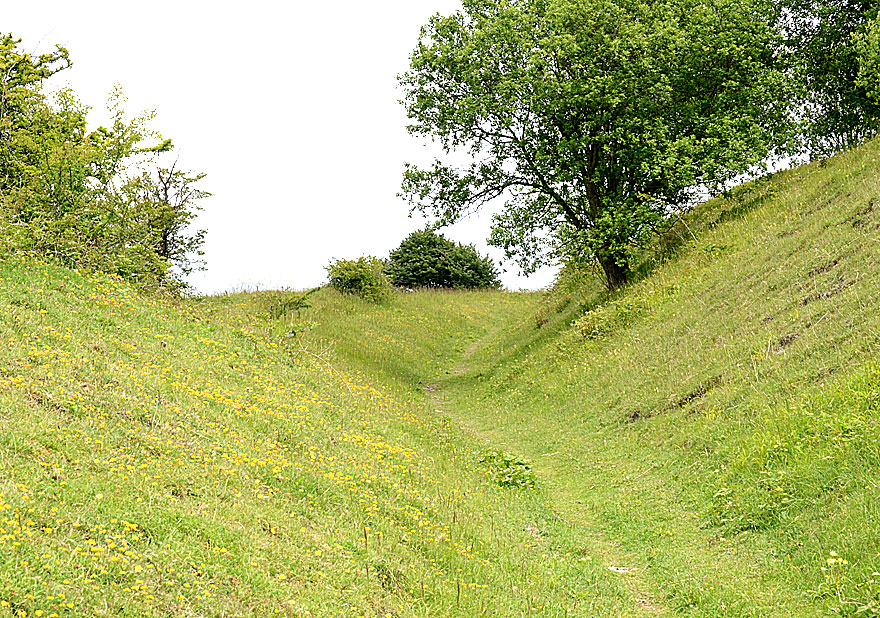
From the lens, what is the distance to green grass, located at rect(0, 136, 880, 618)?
5.92 m

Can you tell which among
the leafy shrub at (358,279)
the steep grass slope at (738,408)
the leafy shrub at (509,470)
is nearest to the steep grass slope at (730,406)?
the steep grass slope at (738,408)

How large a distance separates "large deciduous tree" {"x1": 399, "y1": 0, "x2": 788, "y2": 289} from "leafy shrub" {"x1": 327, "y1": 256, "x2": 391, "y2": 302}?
34.2 feet

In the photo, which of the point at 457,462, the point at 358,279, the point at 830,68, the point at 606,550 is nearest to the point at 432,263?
the point at 358,279

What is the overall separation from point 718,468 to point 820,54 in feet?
72.9

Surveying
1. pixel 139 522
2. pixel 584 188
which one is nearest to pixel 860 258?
pixel 584 188

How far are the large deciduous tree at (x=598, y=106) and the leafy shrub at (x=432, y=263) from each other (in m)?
20.8

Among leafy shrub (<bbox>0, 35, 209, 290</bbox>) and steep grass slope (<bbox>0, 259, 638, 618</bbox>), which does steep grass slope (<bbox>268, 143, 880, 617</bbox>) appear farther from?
leafy shrub (<bbox>0, 35, 209, 290</bbox>)

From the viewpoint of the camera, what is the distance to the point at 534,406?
17.7 meters

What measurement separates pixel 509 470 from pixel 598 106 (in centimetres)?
1462

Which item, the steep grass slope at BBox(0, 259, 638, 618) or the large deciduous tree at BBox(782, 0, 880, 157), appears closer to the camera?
the steep grass slope at BBox(0, 259, 638, 618)

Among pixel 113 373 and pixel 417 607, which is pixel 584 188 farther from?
pixel 417 607

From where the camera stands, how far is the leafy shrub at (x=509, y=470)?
11508 mm

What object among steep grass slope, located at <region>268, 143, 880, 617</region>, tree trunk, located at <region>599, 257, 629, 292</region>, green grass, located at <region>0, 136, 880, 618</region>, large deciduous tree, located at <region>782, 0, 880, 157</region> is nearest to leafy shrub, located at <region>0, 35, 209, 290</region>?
green grass, located at <region>0, 136, 880, 618</region>

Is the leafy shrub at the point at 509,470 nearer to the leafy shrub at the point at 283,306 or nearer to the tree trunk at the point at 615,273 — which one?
the leafy shrub at the point at 283,306
